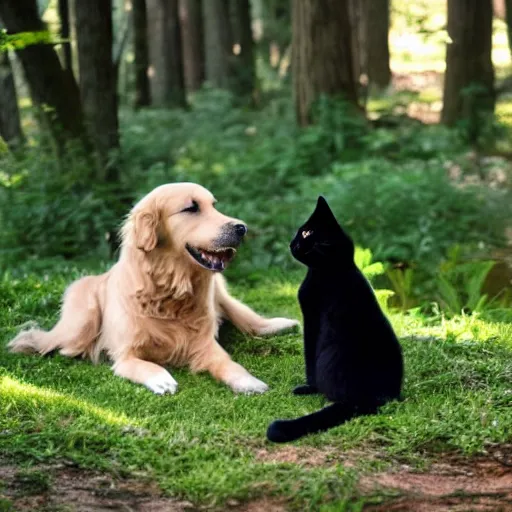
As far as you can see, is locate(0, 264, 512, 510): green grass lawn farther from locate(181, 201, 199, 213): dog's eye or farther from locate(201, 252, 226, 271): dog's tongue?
locate(181, 201, 199, 213): dog's eye

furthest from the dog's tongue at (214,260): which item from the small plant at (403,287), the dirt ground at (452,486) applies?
the small plant at (403,287)

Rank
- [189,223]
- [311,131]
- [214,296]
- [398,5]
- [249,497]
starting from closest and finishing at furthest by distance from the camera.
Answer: [249,497] → [189,223] → [214,296] → [311,131] → [398,5]

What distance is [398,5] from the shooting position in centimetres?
3075

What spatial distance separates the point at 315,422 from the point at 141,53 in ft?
60.9

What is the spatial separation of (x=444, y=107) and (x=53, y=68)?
8.86 meters

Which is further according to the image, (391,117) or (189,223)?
(391,117)

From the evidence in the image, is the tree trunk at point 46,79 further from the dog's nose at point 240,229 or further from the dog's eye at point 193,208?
the dog's nose at point 240,229

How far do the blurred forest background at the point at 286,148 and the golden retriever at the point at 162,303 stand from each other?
1.09 m

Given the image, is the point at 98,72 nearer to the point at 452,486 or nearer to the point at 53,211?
the point at 53,211

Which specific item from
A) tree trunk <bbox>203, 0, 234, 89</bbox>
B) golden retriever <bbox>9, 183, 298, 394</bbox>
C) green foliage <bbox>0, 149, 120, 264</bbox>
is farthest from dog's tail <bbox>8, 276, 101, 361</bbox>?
tree trunk <bbox>203, 0, 234, 89</bbox>

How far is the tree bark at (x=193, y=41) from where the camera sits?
25.4 metres

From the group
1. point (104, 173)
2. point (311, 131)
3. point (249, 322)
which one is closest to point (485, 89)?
point (311, 131)

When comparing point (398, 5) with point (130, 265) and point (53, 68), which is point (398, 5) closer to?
point (53, 68)

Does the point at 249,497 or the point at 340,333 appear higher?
the point at 340,333
